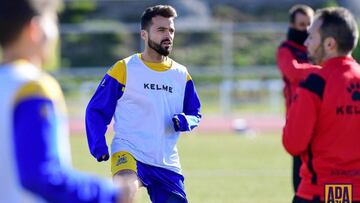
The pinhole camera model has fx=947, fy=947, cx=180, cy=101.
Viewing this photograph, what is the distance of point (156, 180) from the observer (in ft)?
24.5

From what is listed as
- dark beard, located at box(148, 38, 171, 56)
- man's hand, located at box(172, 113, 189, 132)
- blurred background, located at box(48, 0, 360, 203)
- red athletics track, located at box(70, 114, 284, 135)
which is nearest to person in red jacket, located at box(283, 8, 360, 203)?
man's hand, located at box(172, 113, 189, 132)

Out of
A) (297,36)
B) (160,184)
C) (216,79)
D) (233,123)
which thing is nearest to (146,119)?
(160,184)

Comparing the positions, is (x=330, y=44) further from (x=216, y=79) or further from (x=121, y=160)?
(x=216, y=79)

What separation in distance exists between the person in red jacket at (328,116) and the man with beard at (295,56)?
286cm

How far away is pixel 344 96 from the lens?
506cm

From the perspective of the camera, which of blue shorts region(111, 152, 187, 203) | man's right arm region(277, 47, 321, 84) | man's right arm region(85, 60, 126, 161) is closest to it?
man's right arm region(85, 60, 126, 161)

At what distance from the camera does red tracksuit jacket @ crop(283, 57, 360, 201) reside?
500 centimetres

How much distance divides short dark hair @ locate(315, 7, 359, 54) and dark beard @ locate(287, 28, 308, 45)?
3.83 m

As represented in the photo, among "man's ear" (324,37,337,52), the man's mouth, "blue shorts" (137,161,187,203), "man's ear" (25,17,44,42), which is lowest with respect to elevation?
"blue shorts" (137,161,187,203)

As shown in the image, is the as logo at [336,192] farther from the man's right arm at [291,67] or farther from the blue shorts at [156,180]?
the man's right arm at [291,67]

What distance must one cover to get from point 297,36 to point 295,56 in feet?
1.20

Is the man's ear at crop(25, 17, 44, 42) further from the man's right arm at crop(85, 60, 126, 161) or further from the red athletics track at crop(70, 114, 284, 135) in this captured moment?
the red athletics track at crop(70, 114, 284, 135)

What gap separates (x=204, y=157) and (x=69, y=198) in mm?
14286

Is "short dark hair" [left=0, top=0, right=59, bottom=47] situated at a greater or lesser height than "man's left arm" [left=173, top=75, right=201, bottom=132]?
greater
